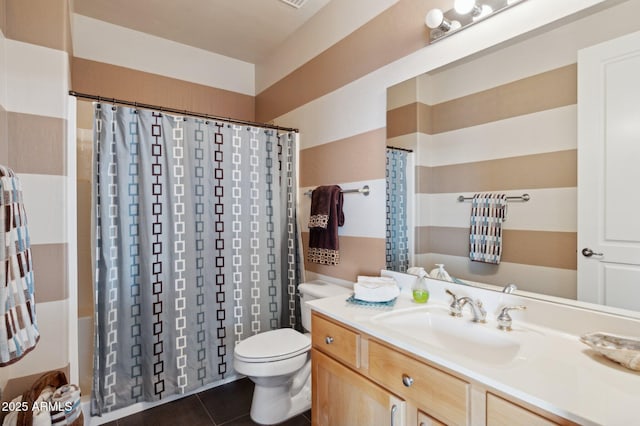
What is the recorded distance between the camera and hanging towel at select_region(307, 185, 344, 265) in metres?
2.03

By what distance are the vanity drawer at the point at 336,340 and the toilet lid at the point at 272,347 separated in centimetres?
33

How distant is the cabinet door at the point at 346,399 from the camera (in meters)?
1.11

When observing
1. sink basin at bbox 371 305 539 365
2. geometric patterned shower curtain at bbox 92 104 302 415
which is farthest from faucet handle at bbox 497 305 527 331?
geometric patterned shower curtain at bbox 92 104 302 415

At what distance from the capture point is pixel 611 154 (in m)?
1.00

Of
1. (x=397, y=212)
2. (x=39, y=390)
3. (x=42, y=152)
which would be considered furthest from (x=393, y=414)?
(x=42, y=152)

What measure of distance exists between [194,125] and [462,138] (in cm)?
163

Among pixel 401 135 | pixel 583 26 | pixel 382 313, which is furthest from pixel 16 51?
pixel 583 26

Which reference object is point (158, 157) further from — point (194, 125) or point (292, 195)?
point (292, 195)

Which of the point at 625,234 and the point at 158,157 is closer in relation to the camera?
the point at 625,234

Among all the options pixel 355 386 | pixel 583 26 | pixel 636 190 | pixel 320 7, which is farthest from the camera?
pixel 320 7

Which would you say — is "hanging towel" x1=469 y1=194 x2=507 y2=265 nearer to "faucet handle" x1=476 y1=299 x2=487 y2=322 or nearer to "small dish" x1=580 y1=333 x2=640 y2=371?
"faucet handle" x1=476 y1=299 x2=487 y2=322

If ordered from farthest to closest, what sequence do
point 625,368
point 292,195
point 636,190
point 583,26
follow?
1. point 292,195
2. point 583,26
3. point 636,190
4. point 625,368

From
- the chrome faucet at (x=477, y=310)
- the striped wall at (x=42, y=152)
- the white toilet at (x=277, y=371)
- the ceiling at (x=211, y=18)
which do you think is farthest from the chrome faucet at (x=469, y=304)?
the ceiling at (x=211, y=18)

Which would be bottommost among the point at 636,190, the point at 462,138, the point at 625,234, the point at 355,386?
the point at 355,386
